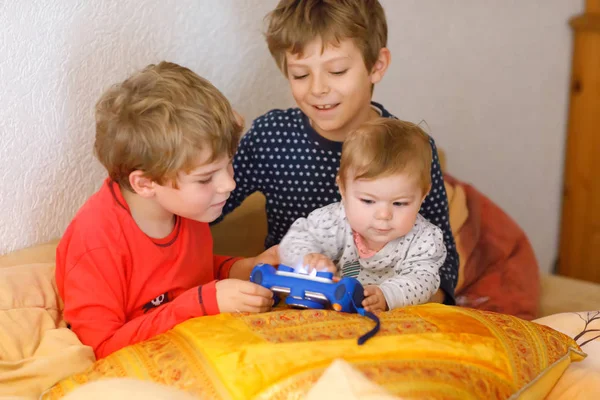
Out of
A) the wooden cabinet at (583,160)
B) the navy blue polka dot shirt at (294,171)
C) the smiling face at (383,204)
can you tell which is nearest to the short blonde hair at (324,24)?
the navy blue polka dot shirt at (294,171)

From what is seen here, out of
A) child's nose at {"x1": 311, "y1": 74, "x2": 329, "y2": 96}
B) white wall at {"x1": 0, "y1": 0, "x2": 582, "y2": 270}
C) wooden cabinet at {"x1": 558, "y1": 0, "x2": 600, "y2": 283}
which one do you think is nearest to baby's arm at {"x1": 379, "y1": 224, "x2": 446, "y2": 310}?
child's nose at {"x1": 311, "y1": 74, "x2": 329, "y2": 96}

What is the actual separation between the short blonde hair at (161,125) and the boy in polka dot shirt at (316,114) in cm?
29

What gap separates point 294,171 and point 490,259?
2.37ft

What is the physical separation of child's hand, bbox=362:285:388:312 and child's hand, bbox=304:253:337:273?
0.08 meters

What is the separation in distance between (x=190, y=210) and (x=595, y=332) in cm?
74

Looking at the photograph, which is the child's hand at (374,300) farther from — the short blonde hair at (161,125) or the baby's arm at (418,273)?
the short blonde hair at (161,125)

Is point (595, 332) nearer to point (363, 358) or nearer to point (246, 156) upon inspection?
point (363, 358)

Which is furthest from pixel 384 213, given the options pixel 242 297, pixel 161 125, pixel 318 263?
pixel 161 125

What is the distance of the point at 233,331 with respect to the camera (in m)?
1.06

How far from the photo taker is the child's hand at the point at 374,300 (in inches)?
47.9

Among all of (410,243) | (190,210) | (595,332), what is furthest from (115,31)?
(595,332)

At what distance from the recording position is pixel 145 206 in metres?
1.26

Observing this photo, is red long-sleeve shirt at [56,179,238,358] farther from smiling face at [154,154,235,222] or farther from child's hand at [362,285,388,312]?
child's hand at [362,285,388,312]

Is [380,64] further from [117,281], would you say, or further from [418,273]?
[117,281]
